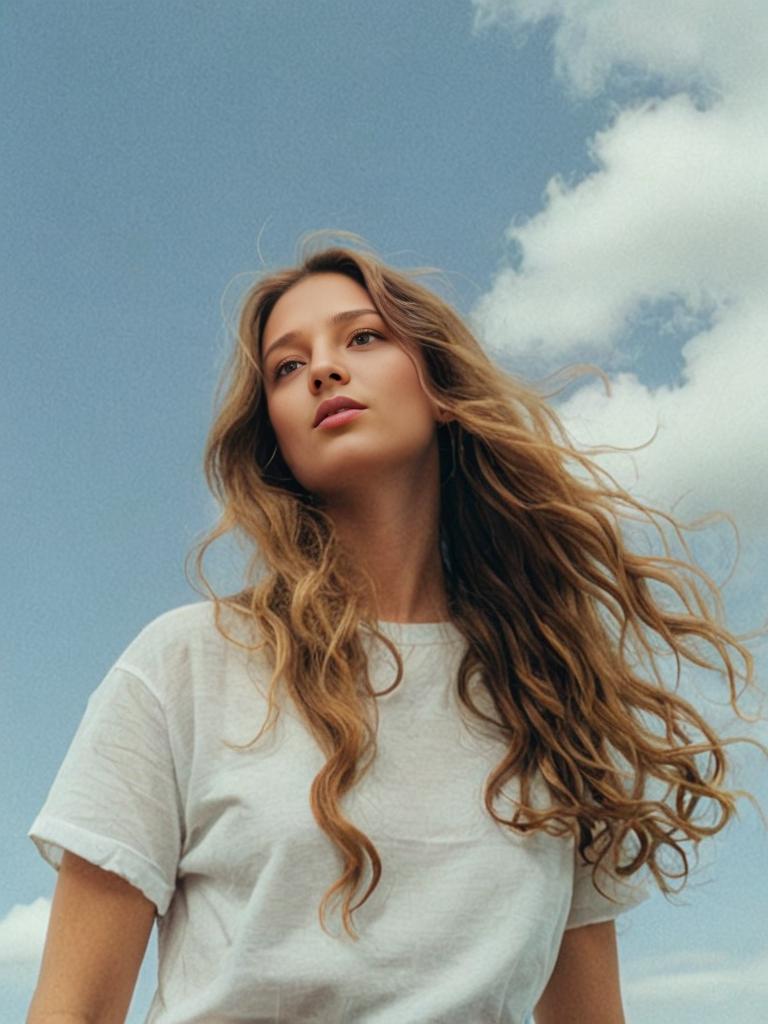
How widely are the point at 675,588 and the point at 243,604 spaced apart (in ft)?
3.35

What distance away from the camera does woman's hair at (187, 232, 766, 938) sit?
2812 millimetres

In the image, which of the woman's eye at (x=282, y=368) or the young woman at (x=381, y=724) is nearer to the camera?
the young woman at (x=381, y=724)

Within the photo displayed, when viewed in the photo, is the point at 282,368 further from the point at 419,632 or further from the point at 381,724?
the point at 381,724

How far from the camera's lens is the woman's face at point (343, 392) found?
2.83 m

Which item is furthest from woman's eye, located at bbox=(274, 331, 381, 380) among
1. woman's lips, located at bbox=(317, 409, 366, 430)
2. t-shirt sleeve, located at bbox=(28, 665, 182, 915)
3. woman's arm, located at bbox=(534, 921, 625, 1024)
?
woman's arm, located at bbox=(534, 921, 625, 1024)

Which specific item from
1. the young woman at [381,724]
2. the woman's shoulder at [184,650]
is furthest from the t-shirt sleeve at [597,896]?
the woman's shoulder at [184,650]

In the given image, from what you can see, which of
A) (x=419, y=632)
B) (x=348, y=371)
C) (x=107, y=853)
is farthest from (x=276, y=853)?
(x=348, y=371)

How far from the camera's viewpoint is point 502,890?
100 inches

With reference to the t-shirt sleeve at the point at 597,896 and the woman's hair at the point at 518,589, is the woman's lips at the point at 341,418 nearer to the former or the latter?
the woman's hair at the point at 518,589

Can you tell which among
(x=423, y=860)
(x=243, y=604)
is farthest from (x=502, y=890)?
(x=243, y=604)

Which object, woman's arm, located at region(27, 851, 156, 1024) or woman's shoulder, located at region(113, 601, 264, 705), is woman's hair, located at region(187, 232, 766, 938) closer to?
woman's shoulder, located at region(113, 601, 264, 705)

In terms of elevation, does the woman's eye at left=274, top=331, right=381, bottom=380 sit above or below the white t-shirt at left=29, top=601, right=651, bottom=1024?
above

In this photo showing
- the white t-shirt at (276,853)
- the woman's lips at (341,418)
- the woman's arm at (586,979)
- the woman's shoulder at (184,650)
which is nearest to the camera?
the white t-shirt at (276,853)

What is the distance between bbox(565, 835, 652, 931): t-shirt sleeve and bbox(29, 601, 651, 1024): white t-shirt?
235 millimetres
